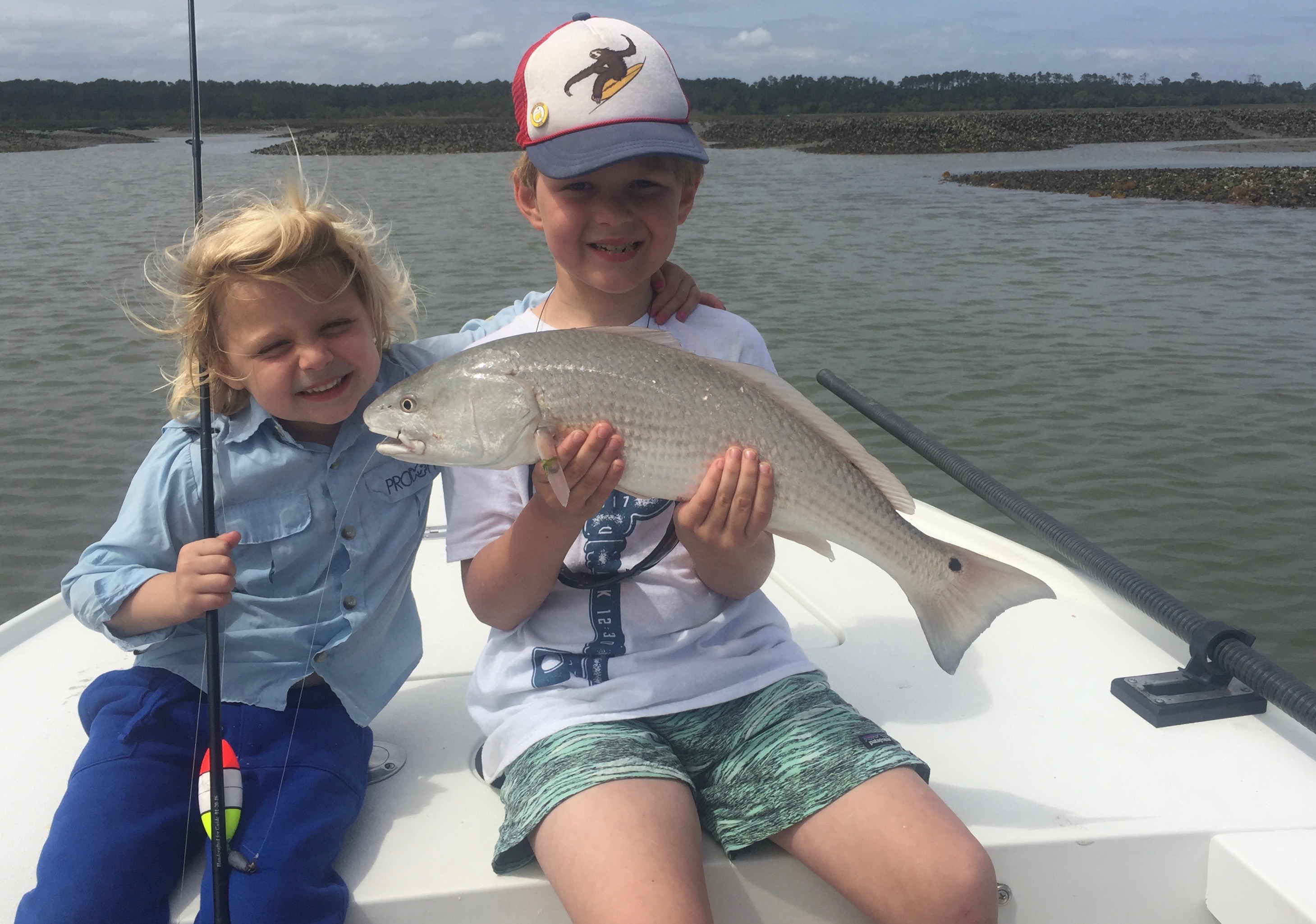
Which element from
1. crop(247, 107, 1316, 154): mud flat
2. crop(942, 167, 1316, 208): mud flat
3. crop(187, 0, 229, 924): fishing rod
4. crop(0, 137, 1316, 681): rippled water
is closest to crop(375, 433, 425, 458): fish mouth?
crop(187, 0, 229, 924): fishing rod

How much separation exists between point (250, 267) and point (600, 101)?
86 centimetres

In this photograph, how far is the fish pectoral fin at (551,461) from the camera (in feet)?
6.26

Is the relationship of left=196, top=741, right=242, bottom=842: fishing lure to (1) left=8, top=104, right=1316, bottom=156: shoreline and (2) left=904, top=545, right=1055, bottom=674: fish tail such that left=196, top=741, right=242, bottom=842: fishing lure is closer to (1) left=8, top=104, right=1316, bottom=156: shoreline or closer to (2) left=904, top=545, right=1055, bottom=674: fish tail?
(2) left=904, top=545, right=1055, bottom=674: fish tail

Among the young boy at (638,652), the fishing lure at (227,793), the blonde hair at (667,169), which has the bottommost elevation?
the fishing lure at (227,793)

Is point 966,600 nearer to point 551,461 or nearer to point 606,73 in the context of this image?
point 551,461

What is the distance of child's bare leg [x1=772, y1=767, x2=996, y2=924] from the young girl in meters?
0.93

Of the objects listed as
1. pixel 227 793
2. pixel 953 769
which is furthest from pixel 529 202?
pixel 953 769

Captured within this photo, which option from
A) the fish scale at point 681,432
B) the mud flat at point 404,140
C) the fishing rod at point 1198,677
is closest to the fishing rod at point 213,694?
the fish scale at point 681,432

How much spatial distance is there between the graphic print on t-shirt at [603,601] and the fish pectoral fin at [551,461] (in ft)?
0.80

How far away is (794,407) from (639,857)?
0.92 m

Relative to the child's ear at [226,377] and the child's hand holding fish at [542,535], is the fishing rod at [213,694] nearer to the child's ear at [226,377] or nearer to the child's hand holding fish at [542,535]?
the child's ear at [226,377]

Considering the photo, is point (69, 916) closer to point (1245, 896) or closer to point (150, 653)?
point (150, 653)

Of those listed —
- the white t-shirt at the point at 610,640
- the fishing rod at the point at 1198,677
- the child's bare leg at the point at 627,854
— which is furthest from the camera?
the fishing rod at the point at 1198,677

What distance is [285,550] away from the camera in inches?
92.4
